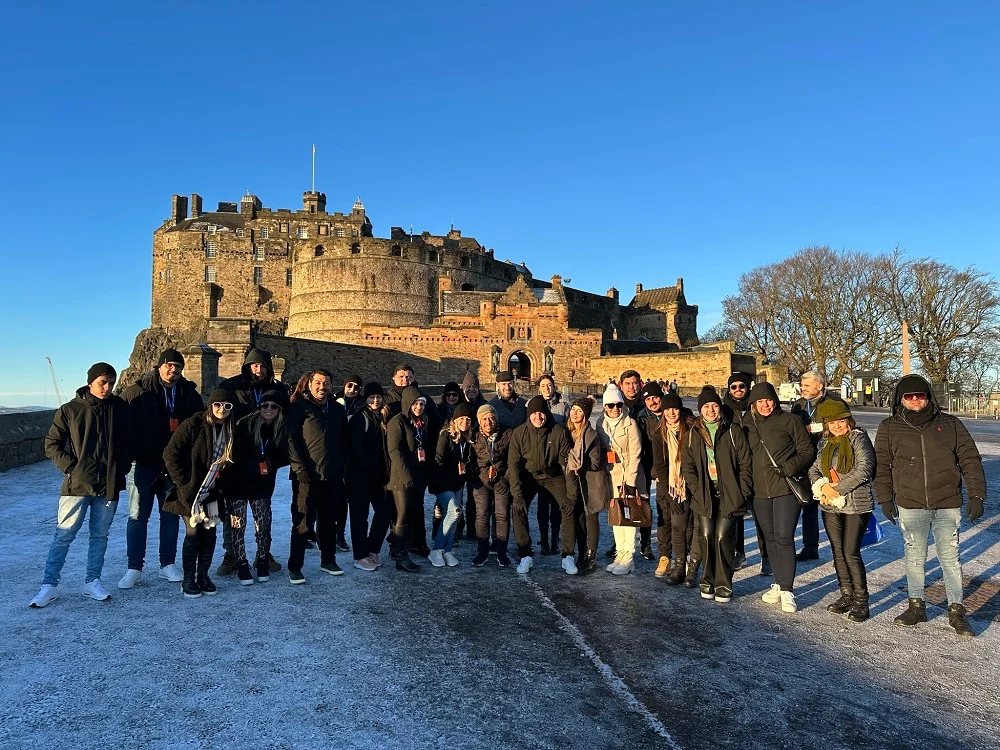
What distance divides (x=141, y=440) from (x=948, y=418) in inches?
246

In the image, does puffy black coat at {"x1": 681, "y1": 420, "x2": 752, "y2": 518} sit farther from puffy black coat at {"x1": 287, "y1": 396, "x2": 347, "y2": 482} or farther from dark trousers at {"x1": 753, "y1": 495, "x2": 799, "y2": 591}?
puffy black coat at {"x1": 287, "y1": 396, "x2": 347, "y2": 482}

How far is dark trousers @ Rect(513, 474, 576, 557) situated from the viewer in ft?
17.9

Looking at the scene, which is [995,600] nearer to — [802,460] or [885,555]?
[885,555]

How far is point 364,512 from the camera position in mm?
5484

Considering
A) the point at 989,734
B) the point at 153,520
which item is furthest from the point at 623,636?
the point at 153,520

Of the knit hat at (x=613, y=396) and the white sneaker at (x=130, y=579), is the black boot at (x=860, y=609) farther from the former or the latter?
the white sneaker at (x=130, y=579)

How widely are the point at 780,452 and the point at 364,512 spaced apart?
3634 millimetres

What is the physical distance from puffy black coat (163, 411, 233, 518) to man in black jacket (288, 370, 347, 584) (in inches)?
23.8

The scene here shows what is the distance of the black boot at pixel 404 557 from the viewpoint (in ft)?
17.5

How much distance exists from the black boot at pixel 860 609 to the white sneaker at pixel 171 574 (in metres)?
5.26

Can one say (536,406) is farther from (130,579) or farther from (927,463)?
(130,579)

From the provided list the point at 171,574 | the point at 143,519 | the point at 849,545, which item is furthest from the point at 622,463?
the point at 143,519

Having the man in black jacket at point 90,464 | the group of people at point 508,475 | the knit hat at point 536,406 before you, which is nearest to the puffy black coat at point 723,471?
the group of people at point 508,475

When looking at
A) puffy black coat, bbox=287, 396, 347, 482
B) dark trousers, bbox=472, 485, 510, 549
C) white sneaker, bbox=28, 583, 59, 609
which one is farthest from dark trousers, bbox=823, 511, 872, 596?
white sneaker, bbox=28, 583, 59, 609
